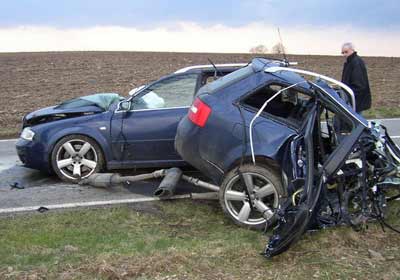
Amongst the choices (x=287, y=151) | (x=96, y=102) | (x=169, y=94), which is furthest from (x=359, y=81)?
(x=96, y=102)

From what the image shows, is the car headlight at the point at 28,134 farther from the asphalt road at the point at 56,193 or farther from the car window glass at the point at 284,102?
the car window glass at the point at 284,102

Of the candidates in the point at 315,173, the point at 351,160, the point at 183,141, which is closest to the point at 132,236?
the point at 183,141

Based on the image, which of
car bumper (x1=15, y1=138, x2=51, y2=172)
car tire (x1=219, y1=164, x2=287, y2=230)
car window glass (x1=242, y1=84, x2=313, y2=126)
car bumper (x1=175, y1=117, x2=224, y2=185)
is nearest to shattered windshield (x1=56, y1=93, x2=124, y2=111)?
car bumper (x1=15, y1=138, x2=51, y2=172)

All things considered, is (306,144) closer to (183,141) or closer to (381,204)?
(381,204)

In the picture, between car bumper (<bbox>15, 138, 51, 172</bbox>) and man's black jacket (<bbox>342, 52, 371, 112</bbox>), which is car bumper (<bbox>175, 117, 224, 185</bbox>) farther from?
man's black jacket (<bbox>342, 52, 371, 112</bbox>)

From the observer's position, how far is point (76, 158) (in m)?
7.89

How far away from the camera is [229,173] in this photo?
5.77 metres

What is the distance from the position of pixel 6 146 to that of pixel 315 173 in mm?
8067

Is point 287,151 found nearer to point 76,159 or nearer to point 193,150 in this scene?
point 193,150

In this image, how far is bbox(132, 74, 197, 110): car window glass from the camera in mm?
7711

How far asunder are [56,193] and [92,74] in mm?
17612

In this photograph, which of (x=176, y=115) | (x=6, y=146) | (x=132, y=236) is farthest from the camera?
(x=6, y=146)

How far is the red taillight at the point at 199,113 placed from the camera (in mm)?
5916

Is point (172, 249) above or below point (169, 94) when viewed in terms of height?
below
